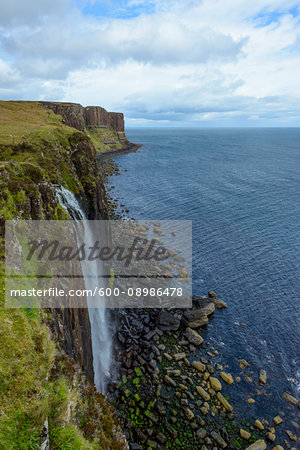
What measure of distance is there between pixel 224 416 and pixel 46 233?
63.5ft

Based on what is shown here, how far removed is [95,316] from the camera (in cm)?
2333

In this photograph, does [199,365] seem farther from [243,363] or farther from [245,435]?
[245,435]

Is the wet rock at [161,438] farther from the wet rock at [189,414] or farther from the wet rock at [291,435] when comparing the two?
the wet rock at [291,435]

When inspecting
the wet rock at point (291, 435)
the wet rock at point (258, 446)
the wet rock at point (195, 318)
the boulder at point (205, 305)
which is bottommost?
the wet rock at point (291, 435)

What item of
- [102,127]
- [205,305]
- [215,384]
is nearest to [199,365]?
[215,384]

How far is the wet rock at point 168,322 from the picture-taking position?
28203 mm

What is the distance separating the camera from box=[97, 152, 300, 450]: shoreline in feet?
61.1

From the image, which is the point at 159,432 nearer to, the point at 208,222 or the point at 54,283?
the point at 54,283

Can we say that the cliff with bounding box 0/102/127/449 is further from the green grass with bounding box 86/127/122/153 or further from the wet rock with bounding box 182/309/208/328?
the green grass with bounding box 86/127/122/153

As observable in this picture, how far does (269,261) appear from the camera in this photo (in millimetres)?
40406

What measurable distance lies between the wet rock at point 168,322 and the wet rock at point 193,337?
1.30 metres

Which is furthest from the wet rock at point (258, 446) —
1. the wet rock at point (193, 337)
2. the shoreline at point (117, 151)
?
the shoreline at point (117, 151)

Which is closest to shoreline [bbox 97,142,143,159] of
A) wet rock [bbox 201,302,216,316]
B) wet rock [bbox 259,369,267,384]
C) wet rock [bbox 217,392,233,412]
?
wet rock [bbox 201,302,216,316]

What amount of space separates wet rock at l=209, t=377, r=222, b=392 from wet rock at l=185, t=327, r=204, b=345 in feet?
13.4
